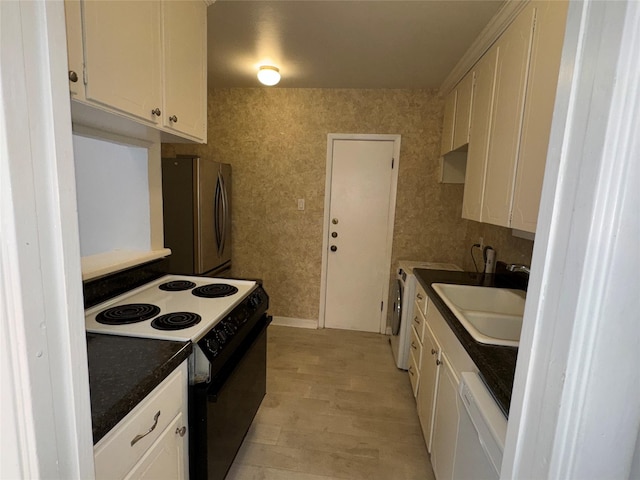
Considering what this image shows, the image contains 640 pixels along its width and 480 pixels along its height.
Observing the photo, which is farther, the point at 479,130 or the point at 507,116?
the point at 479,130

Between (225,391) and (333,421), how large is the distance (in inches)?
43.6

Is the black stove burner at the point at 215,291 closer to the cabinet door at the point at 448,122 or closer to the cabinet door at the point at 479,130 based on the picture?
the cabinet door at the point at 479,130

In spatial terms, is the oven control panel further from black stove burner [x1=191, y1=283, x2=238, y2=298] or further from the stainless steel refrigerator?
the stainless steel refrigerator

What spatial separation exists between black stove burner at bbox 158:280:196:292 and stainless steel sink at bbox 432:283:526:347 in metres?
1.38

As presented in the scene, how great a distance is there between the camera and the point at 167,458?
44.2 inches

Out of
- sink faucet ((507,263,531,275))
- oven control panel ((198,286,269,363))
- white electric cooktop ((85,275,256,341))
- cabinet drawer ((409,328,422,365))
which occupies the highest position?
sink faucet ((507,263,531,275))

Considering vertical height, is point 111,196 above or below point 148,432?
above

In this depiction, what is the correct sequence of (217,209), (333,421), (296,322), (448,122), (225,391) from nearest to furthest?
1. (225,391)
2. (333,421)
3. (448,122)
4. (217,209)
5. (296,322)

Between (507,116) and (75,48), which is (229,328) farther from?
(507,116)

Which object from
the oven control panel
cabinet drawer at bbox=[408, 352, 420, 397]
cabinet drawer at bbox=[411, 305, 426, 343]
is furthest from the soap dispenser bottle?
the oven control panel

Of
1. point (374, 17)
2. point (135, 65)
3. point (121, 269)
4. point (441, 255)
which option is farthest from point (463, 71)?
point (121, 269)

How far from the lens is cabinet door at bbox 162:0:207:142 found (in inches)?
58.2

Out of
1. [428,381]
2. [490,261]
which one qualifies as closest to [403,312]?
[490,261]

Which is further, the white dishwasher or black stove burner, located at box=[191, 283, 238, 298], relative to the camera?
black stove burner, located at box=[191, 283, 238, 298]
